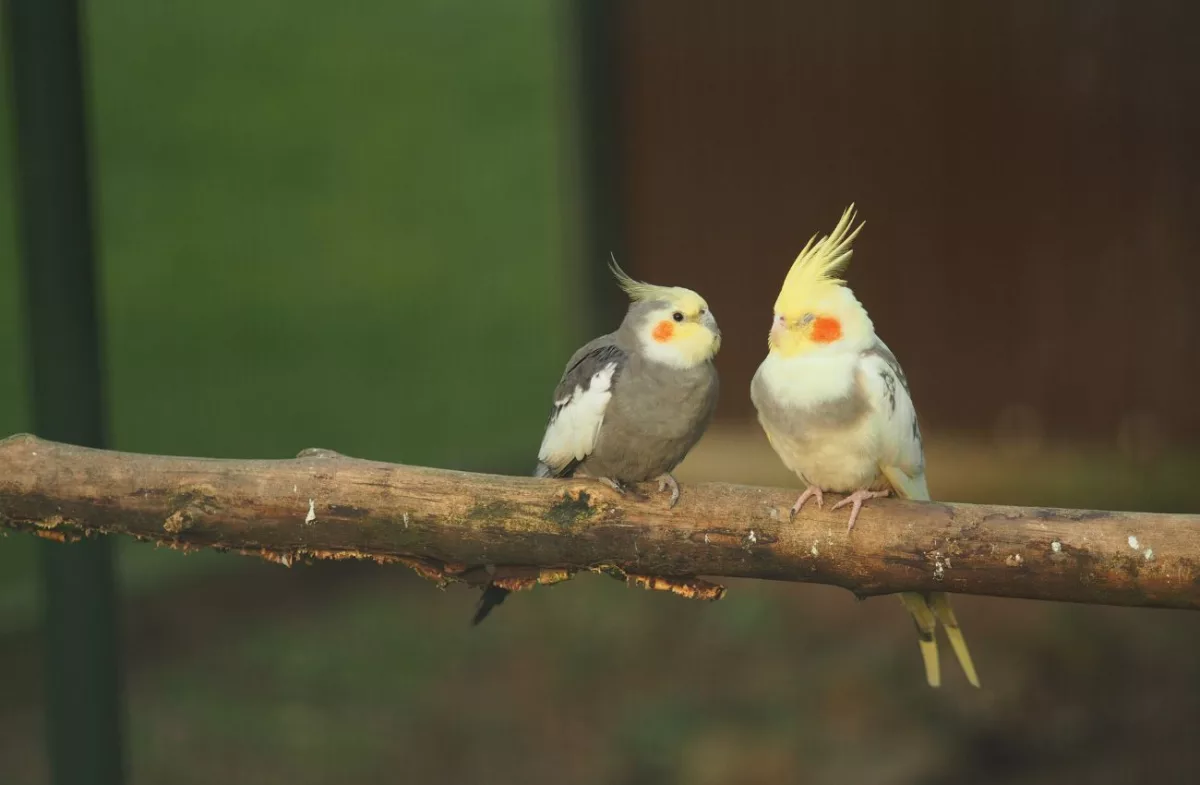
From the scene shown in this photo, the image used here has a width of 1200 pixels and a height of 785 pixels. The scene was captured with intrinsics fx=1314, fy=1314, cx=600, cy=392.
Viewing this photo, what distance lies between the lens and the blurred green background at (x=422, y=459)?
11.4 feet

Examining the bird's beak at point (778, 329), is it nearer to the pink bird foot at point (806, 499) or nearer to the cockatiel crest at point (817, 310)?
the cockatiel crest at point (817, 310)

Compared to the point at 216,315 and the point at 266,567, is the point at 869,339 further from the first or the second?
the point at 216,315

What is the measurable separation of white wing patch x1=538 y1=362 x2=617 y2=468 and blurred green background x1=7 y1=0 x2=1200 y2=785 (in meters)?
1.03

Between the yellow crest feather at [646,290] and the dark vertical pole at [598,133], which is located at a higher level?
the yellow crest feather at [646,290]

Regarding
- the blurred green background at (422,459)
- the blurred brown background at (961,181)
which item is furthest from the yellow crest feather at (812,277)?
the blurred brown background at (961,181)

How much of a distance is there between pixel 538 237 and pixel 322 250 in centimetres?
124

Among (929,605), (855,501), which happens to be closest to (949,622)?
(929,605)

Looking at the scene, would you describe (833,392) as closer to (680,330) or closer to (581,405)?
(680,330)

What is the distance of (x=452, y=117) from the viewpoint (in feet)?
19.9

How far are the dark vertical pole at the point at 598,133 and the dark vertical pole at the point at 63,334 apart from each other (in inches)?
87.4

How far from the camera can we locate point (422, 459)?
208 inches

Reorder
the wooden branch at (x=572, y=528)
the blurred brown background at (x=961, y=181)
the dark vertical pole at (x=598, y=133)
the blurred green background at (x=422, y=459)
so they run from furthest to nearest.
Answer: the dark vertical pole at (x=598, y=133) → the blurred brown background at (x=961, y=181) → the blurred green background at (x=422, y=459) → the wooden branch at (x=572, y=528)

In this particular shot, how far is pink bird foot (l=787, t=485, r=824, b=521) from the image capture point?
1.85 meters

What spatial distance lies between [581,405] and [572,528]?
257 millimetres
